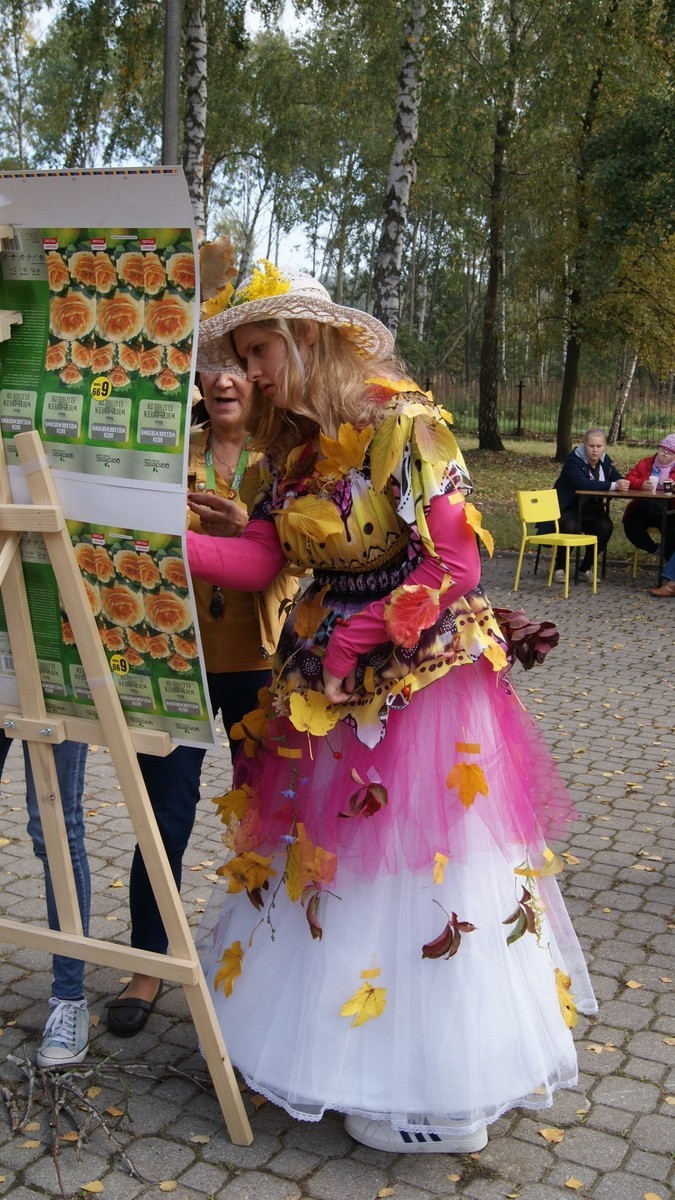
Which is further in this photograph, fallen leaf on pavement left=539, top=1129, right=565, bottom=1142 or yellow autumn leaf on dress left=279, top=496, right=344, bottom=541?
fallen leaf on pavement left=539, top=1129, right=565, bottom=1142

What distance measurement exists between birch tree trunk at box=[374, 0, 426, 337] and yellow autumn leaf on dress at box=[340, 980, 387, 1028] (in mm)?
12925

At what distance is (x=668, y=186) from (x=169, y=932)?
55.4 ft

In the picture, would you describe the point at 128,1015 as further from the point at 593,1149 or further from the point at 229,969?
the point at 593,1149

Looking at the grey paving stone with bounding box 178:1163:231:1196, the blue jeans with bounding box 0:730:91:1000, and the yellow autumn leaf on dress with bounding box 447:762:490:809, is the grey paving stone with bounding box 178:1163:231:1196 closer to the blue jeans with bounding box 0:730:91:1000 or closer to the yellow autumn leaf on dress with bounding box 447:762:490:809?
the blue jeans with bounding box 0:730:91:1000

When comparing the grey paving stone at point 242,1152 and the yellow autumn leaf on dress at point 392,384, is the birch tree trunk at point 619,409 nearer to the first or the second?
the yellow autumn leaf on dress at point 392,384

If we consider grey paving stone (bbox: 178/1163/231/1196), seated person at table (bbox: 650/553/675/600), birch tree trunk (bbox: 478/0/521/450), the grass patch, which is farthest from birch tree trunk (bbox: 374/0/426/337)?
grey paving stone (bbox: 178/1163/231/1196)

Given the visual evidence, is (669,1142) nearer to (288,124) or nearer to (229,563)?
(229,563)

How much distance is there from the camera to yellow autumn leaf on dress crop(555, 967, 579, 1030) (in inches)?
113

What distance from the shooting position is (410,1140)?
2.69m

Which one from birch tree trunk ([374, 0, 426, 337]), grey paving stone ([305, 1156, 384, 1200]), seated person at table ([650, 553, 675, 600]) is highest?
birch tree trunk ([374, 0, 426, 337])

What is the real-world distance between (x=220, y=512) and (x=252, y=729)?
0.55 meters

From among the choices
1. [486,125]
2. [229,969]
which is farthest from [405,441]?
[486,125]

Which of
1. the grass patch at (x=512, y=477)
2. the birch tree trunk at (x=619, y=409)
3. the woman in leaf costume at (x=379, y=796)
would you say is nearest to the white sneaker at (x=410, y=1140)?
the woman in leaf costume at (x=379, y=796)

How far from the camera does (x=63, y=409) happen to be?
7.91 ft
